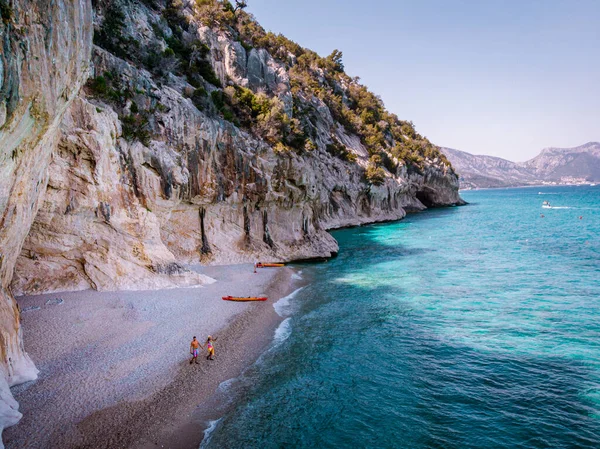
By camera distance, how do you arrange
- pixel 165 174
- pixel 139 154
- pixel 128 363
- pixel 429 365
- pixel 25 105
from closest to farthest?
1. pixel 25 105
2. pixel 128 363
3. pixel 429 365
4. pixel 139 154
5. pixel 165 174

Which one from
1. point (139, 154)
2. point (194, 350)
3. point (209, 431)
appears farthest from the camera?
point (139, 154)

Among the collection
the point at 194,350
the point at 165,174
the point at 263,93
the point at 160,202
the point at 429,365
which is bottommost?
the point at 429,365

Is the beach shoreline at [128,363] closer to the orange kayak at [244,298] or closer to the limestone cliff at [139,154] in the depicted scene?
the orange kayak at [244,298]

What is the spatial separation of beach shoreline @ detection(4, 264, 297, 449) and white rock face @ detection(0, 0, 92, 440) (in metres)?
1.10

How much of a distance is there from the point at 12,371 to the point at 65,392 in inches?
74.4

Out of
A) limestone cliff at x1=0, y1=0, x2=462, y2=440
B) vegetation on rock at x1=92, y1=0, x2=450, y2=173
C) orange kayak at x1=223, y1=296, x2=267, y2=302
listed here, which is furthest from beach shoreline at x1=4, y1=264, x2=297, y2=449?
vegetation on rock at x1=92, y1=0, x2=450, y2=173

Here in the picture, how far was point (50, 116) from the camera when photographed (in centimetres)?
1131

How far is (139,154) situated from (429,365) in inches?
859

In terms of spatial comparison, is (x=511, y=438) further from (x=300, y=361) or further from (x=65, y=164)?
(x=65, y=164)

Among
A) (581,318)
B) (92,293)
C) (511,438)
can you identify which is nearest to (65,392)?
(92,293)

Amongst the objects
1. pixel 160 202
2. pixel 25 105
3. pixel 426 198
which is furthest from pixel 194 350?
pixel 426 198

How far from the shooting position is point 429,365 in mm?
16016

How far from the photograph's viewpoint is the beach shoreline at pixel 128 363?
11.3m

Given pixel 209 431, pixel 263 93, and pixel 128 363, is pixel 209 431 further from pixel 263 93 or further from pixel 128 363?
pixel 263 93
